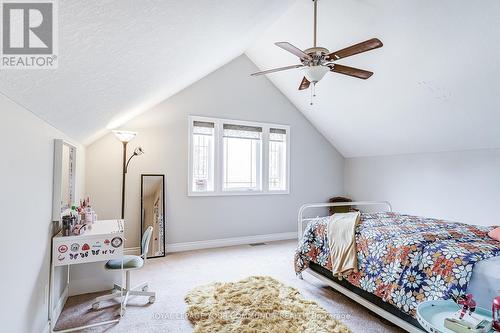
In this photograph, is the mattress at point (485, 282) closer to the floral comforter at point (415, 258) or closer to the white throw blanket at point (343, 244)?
the floral comforter at point (415, 258)

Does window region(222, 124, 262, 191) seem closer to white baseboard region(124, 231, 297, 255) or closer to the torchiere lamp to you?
white baseboard region(124, 231, 297, 255)

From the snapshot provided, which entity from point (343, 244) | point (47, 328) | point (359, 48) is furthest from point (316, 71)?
point (47, 328)

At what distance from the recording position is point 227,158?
16.3ft

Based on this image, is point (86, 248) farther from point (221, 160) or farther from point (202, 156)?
point (221, 160)

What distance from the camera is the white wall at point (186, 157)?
405cm

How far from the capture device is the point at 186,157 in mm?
4535

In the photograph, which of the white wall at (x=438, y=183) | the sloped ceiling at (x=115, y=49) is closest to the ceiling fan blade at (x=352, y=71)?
the sloped ceiling at (x=115, y=49)

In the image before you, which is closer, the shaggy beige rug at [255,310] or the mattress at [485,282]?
the mattress at [485,282]

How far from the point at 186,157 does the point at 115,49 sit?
126 inches

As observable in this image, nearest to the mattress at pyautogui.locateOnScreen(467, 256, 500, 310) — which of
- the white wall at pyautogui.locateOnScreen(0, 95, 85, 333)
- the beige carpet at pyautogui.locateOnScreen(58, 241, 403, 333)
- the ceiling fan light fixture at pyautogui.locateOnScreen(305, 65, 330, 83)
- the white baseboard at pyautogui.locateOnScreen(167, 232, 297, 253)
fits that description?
the beige carpet at pyautogui.locateOnScreen(58, 241, 403, 333)

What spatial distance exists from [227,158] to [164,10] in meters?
3.70

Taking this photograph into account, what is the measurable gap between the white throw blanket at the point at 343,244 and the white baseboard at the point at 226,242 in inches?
92.6

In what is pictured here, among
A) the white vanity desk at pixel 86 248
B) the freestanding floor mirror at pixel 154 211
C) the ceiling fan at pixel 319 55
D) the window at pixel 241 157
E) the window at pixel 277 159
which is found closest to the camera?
the white vanity desk at pixel 86 248

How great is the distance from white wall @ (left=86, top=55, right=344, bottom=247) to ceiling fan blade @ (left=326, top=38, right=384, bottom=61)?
8.37ft
